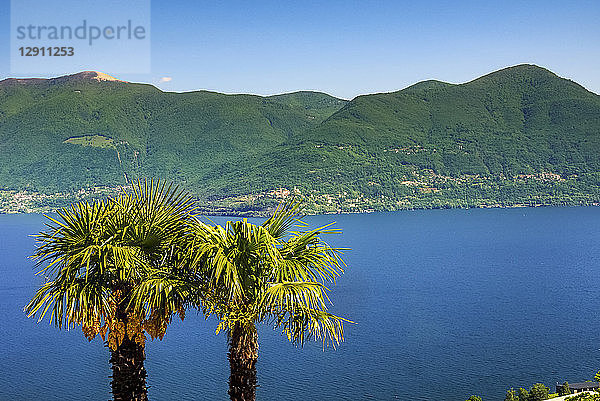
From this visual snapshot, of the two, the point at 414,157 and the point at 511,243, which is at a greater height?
the point at 414,157

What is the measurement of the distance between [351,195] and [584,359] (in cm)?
12973

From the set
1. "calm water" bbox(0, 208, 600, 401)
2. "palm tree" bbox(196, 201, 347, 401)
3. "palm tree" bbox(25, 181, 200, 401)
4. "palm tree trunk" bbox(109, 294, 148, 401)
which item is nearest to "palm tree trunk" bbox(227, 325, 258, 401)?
"palm tree" bbox(196, 201, 347, 401)

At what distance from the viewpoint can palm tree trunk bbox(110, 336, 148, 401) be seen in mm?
6987

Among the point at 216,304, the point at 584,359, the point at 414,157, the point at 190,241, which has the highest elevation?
the point at 414,157

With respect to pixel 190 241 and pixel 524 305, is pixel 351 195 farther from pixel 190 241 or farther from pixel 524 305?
pixel 190 241

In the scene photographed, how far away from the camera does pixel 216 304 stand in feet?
22.5

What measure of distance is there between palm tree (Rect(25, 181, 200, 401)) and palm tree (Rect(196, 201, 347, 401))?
0.37m

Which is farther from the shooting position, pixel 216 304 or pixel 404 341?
pixel 404 341

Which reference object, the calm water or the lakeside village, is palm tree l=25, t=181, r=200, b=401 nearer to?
the calm water

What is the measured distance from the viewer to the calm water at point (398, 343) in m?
39.0

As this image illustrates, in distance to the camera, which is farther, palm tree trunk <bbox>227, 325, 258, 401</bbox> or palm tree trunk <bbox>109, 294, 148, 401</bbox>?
palm tree trunk <bbox>109, 294, 148, 401</bbox>

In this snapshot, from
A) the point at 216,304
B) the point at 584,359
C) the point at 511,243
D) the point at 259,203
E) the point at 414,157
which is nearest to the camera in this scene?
the point at 216,304

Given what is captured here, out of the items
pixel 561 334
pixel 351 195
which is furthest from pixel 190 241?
pixel 351 195

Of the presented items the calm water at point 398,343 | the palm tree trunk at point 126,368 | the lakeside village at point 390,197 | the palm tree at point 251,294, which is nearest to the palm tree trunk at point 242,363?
the palm tree at point 251,294
